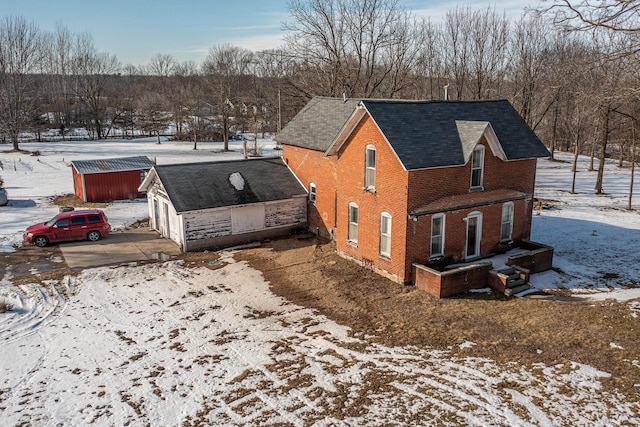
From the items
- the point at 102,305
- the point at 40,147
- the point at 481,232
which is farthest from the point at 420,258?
the point at 40,147

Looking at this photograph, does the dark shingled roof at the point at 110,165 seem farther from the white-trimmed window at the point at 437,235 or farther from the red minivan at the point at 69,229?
the white-trimmed window at the point at 437,235

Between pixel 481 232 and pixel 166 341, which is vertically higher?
pixel 481 232

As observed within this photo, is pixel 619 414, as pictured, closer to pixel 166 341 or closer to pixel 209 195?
pixel 166 341

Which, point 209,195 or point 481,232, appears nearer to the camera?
point 481,232

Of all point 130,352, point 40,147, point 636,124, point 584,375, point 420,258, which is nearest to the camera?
point 584,375

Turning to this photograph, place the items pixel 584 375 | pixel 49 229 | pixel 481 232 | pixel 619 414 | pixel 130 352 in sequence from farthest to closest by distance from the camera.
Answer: pixel 49 229
pixel 481 232
pixel 130 352
pixel 584 375
pixel 619 414
